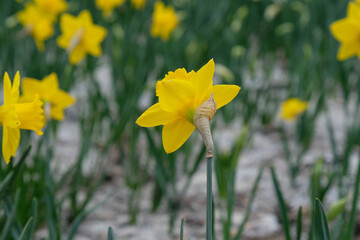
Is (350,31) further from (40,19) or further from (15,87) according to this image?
(40,19)

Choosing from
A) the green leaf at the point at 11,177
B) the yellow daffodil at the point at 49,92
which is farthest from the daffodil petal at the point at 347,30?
the green leaf at the point at 11,177

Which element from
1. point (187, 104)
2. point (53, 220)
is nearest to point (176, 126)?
point (187, 104)

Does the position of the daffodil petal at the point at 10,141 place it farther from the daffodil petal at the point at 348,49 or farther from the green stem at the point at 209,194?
the daffodil petal at the point at 348,49

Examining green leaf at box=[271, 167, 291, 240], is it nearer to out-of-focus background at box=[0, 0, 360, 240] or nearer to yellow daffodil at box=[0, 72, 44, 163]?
out-of-focus background at box=[0, 0, 360, 240]

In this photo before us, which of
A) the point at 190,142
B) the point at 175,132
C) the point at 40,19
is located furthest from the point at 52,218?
the point at 40,19

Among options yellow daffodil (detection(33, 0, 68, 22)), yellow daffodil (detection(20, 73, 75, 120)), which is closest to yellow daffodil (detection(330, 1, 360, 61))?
yellow daffodil (detection(20, 73, 75, 120))

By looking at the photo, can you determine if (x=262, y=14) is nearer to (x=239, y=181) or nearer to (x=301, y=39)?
(x=301, y=39)
